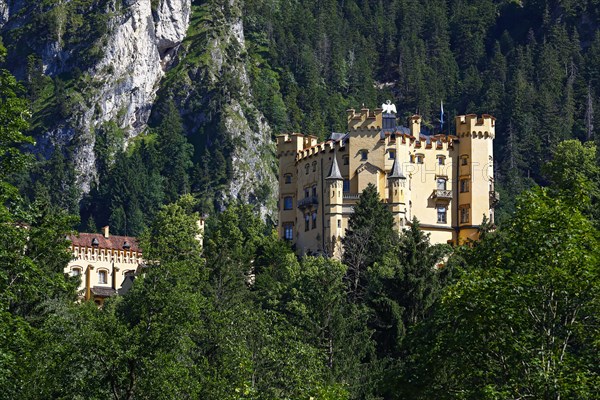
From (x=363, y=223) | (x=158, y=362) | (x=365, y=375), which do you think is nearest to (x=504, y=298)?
(x=158, y=362)

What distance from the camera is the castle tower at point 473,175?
11244 centimetres

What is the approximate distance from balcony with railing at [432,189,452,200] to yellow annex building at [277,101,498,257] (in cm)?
8

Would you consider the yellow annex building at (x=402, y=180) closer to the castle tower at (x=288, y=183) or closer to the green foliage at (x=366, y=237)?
the castle tower at (x=288, y=183)

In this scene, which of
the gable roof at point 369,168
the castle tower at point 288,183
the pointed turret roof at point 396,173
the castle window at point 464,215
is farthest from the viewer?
the castle tower at point 288,183

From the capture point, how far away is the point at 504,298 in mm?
44156

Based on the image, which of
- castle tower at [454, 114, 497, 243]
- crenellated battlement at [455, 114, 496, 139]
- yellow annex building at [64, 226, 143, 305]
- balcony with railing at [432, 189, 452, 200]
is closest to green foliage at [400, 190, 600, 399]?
castle tower at [454, 114, 497, 243]

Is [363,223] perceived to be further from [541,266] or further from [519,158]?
[519,158]

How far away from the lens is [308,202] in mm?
114062

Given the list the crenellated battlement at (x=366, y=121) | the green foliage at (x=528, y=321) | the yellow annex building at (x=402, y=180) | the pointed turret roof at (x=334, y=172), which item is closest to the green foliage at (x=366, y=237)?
the yellow annex building at (x=402, y=180)

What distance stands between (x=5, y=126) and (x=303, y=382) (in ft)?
56.8

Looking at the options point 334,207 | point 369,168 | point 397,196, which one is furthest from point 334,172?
point 397,196

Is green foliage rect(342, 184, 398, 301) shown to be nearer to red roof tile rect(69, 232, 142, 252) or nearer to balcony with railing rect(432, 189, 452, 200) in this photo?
balcony with railing rect(432, 189, 452, 200)

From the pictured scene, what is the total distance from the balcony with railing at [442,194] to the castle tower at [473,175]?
109 centimetres

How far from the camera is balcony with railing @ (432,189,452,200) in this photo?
11275 cm
